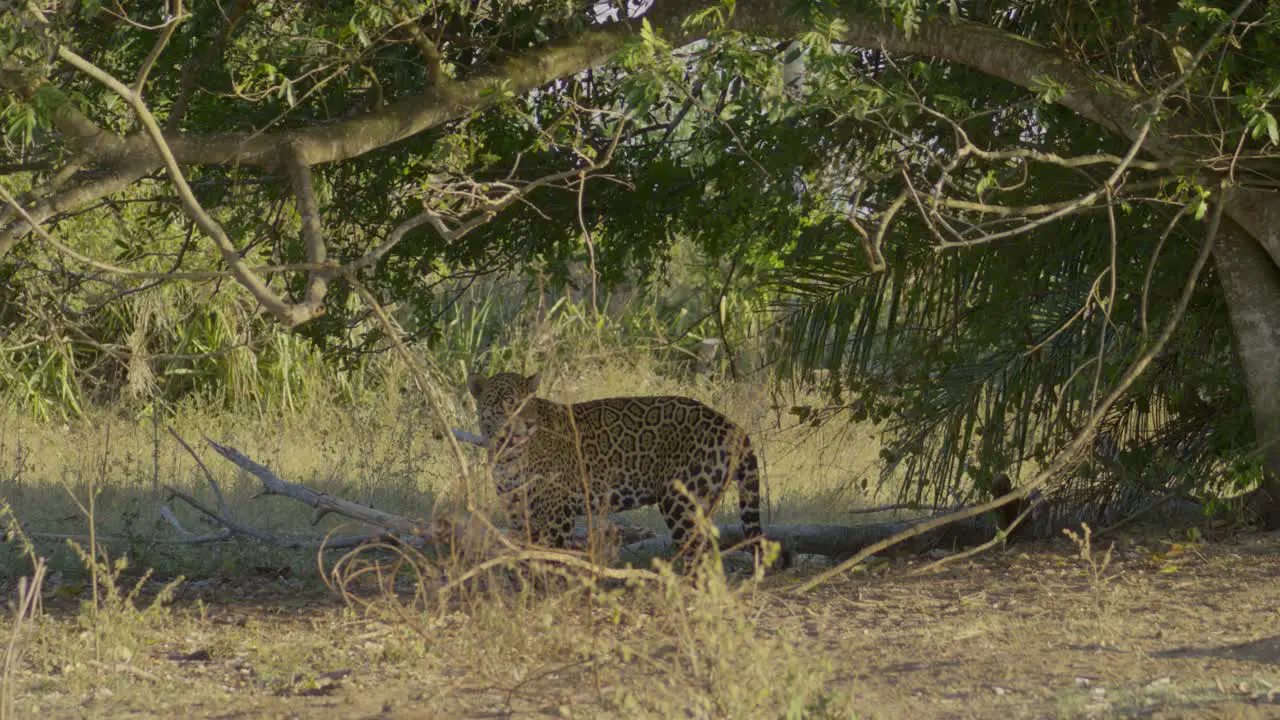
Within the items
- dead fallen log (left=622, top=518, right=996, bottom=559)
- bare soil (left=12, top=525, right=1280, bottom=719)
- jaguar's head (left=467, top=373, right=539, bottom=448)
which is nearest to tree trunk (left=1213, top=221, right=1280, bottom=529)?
bare soil (left=12, top=525, right=1280, bottom=719)

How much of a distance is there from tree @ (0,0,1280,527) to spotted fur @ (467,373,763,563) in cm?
65

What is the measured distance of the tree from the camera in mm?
5023

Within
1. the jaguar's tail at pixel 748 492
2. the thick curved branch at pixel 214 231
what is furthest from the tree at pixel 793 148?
the jaguar's tail at pixel 748 492

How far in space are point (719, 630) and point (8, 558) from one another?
502cm

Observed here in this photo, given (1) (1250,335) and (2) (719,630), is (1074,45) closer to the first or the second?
(1) (1250,335)

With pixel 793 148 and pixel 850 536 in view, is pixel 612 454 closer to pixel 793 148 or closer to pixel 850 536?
pixel 850 536

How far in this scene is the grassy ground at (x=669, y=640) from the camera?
4.04 m

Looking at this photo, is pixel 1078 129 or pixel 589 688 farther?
pixel 1078 129

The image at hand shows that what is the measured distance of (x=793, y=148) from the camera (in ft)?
22.0

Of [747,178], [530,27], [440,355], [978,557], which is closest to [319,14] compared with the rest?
[530,27]

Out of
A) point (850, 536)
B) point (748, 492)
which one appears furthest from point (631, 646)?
point (850, 536)

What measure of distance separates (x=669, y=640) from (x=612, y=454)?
3351 millimetres

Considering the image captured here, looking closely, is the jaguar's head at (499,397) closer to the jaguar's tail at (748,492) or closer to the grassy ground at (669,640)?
the grassy ground at (669,640)

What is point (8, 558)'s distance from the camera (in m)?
7.26
